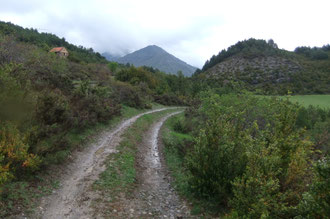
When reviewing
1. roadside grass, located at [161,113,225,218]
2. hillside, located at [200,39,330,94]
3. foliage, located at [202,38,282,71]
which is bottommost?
roadside grass, located at [161,113,225,218]

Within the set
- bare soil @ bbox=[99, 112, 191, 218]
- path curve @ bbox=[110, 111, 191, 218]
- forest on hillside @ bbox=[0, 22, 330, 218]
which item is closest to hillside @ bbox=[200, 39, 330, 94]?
path curve @ bbox=[110, 111, 191, 218]

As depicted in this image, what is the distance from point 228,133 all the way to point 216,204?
2478 mm

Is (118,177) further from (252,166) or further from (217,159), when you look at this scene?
(252,166)

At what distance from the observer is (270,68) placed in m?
95.1

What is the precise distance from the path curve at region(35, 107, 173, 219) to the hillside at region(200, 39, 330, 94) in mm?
57409

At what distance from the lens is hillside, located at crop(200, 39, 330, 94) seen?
231 ft

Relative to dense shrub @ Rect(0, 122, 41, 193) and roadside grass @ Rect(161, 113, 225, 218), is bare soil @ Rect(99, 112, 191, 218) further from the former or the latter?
dense shrub @ Rect(0, 122, 41, 193)

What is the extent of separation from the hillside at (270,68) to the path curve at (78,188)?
188 feet

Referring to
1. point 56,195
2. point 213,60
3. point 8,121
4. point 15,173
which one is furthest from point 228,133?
point 213,60

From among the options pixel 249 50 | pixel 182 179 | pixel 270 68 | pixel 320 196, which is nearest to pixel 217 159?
pixel 182 179

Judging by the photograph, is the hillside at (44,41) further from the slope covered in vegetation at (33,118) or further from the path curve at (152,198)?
the path curve at (152,198)

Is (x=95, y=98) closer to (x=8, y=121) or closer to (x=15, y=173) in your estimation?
(x=8, y=121)

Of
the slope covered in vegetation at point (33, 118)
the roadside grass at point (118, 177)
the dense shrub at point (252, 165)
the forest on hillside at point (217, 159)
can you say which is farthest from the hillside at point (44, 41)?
the dense shrub at point (252, 165)

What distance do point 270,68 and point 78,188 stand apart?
105 m
